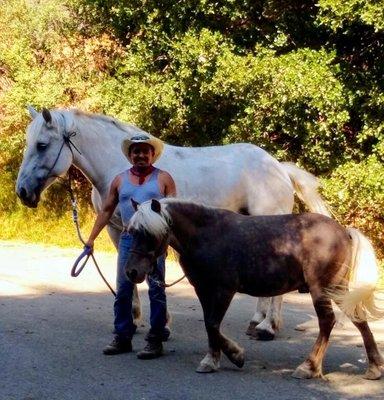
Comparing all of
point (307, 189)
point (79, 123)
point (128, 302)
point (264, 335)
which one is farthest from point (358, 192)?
point (128, 302)

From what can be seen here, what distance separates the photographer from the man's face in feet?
22.6

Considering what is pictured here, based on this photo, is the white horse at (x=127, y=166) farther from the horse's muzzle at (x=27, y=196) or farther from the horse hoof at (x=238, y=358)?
the horse hoof at (x=238, y=358)

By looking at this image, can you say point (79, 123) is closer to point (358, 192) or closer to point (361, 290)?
point (361, 290)

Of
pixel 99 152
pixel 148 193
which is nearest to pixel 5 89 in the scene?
pixel 99 152

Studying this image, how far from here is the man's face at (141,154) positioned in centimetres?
690

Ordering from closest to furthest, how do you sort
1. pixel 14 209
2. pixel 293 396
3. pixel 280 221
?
pixel 293 396 < pixel 280 221 < pixel 14 209

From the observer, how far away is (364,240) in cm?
626

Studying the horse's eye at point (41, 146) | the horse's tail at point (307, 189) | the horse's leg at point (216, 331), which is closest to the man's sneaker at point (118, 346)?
the horse's leg at point (216, 331)

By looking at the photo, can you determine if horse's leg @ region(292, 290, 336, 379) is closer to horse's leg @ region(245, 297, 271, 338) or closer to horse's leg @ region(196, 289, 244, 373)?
horse's leg @ region(196, 289, 244, 373)

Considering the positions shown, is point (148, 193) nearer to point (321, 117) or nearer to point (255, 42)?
point (321, 117)

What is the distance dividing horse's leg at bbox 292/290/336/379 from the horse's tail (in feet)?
8.91

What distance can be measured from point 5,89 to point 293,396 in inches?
636

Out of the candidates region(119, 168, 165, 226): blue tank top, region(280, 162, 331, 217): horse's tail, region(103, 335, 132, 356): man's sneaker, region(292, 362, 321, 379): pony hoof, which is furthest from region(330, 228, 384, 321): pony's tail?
region(280, 162, 331, 217): horse's tail

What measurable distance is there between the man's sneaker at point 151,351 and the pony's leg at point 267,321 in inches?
47.5
